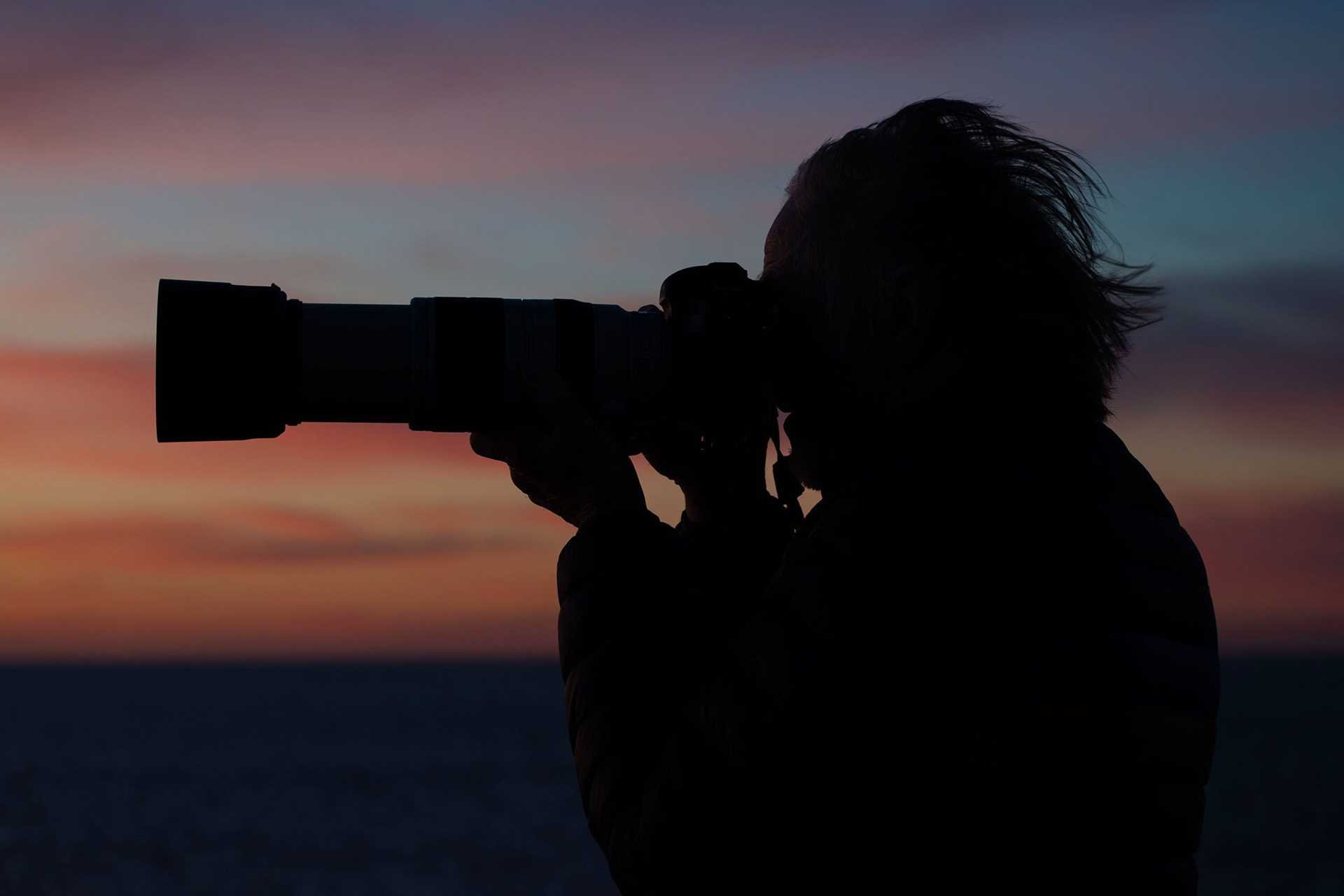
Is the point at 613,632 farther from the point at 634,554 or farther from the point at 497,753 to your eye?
the point at 497,753

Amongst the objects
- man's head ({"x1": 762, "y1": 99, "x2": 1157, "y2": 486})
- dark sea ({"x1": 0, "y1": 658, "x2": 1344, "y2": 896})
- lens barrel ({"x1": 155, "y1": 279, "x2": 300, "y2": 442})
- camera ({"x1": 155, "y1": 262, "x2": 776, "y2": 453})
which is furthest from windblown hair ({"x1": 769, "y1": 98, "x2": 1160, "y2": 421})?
dark sea ({"x1": 0, "y1": 658, "x2": 1344, "y2": 896})

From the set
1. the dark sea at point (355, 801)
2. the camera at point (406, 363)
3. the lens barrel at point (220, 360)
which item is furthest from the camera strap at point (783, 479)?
the dark sea at point (355, 801)

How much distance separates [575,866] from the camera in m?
23.3

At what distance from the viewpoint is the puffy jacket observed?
4.44 feet

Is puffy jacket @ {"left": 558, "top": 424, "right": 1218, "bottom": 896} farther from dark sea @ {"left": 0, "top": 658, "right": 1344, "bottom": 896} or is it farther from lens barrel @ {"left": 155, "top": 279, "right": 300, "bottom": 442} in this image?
dark sea @ {"left": 0, "top": 658, "right": 1344, "bottom": 896}

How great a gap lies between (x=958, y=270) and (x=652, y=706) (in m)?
0.59

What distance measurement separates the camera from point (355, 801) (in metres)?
32.0

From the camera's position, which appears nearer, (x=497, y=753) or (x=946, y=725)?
(x=946, y=725)

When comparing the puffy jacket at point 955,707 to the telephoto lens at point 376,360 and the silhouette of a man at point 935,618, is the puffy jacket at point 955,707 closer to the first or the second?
the silhouette of a man at point 935,618

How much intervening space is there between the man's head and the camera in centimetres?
30

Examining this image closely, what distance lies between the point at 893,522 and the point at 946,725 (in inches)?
8.2

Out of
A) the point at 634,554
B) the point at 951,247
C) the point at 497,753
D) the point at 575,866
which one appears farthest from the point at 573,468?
the point at 497,753

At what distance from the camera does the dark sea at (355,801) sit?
2280 centimetres

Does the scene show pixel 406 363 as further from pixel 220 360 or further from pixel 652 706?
pixel 652 706
